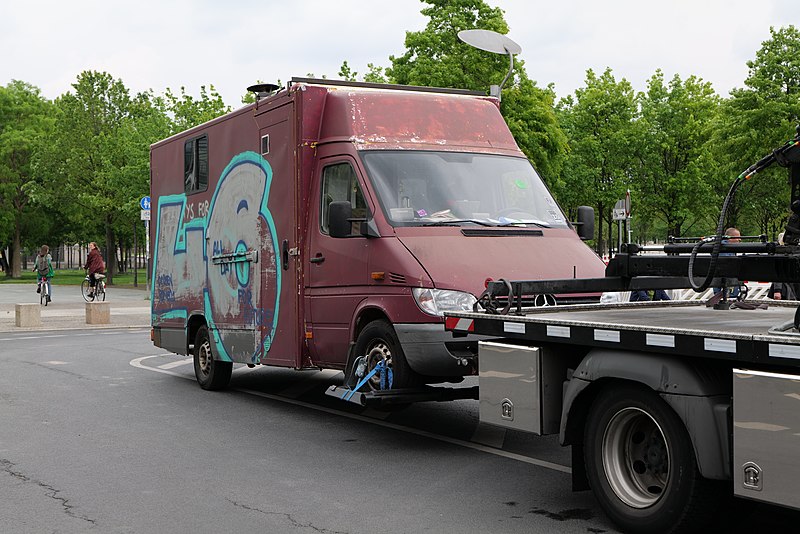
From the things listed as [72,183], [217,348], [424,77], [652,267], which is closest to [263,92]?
[217,348]

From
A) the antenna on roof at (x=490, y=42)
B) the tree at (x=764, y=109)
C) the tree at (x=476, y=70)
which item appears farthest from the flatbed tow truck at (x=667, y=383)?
the tree at (x=764, y=109)

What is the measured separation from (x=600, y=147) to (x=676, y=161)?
12.8 ft

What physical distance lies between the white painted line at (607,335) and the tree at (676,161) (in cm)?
4056

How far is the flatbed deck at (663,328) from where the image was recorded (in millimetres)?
4414

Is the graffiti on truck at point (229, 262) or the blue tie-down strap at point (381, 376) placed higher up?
the graffiti on truck at point (229, 262)

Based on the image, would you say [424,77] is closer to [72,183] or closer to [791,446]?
[72,183]

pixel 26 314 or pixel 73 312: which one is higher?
pixel 26 314

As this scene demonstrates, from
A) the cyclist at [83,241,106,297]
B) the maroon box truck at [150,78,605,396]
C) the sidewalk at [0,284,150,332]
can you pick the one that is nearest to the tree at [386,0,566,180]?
the cyclist at [83,241,106,297]

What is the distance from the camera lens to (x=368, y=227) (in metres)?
8.07

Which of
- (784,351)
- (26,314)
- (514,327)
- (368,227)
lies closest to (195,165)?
(368,227)

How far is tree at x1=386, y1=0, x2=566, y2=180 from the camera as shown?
33628 mm

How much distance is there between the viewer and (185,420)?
9297mm

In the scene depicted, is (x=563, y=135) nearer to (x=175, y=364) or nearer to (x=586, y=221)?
(x=175, y=364)

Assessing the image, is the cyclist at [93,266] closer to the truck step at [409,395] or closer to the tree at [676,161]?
the truck step at [409,395]
